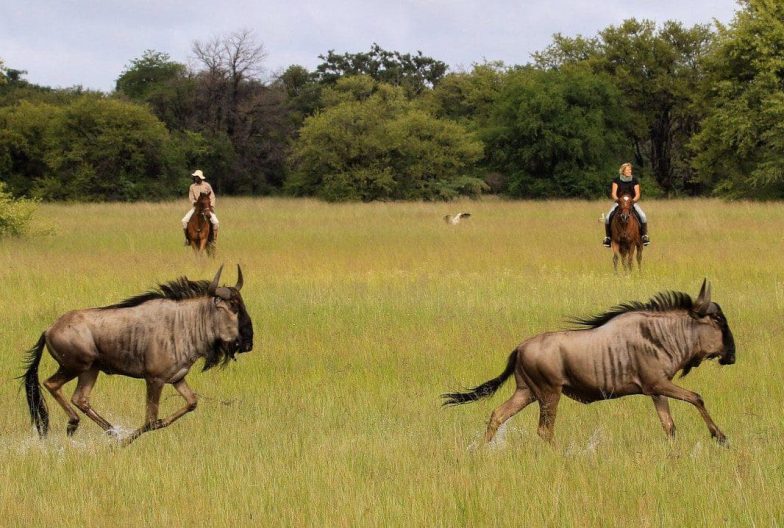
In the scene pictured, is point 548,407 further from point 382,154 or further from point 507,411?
point 382,154

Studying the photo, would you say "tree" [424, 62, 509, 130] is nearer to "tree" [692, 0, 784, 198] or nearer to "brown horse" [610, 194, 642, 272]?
"tree" [692, 0, 784, 198]

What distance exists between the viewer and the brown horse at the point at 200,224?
2156 cm

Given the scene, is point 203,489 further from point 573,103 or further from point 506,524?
point 573,103

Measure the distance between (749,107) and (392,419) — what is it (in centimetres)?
4355

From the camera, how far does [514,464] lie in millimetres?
6160

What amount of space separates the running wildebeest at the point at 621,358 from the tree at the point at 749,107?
39.8 meters

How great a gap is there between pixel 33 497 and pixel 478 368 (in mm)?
5285

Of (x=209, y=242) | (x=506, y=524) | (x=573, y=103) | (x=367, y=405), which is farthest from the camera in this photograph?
(x=573, y=103)

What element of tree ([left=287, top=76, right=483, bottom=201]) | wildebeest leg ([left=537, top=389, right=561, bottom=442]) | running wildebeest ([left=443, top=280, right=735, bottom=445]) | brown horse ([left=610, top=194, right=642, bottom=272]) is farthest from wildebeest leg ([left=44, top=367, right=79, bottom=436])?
tree ([left=287, top=76, right=483, bottom=201])

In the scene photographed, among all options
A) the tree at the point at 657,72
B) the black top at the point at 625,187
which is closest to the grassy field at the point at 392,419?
the black top at the point at 625,187

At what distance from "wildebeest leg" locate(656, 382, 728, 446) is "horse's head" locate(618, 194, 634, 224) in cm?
1251

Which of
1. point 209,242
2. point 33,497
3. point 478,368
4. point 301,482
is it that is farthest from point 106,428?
point 209,242

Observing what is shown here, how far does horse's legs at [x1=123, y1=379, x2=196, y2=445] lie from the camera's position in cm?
701

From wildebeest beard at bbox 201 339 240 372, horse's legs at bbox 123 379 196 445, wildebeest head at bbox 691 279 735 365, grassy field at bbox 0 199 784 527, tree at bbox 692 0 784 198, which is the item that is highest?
tree at bbox 692 0 784 198
